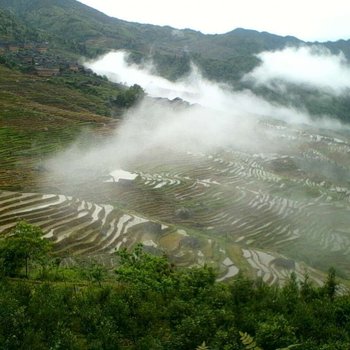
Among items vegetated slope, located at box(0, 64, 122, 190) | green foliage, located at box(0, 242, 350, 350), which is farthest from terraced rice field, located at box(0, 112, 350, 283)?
green foliage, located at box(0, 242, 350, 350)

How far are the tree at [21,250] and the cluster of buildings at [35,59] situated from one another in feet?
288

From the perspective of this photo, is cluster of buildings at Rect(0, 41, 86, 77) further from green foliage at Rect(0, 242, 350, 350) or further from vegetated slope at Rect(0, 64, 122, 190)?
green foliage at Rect(0, 242, 350, 350)

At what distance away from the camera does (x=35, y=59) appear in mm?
120688

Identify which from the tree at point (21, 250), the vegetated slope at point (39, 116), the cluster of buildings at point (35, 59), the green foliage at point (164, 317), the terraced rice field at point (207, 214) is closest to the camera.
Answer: the green foliage at point (164, 317)

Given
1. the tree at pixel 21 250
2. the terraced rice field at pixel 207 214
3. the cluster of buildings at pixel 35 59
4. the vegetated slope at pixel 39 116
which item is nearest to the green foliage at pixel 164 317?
the tree at pixel 21 250

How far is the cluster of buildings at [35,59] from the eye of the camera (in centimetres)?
10900

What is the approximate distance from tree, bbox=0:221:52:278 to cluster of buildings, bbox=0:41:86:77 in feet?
288

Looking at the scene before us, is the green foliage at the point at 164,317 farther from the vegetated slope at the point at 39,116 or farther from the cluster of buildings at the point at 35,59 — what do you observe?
the cluster of buildings at the point at 35,59

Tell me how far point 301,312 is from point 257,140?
70.6 m

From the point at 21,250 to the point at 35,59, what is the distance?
109425 mm

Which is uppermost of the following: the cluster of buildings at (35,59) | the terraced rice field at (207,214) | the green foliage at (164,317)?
the cluster of buildings at (35,59)

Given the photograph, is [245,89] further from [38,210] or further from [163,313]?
[163,313]

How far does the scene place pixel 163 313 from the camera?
52.7 ft

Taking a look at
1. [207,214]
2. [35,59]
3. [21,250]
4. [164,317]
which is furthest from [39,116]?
[164,317]
